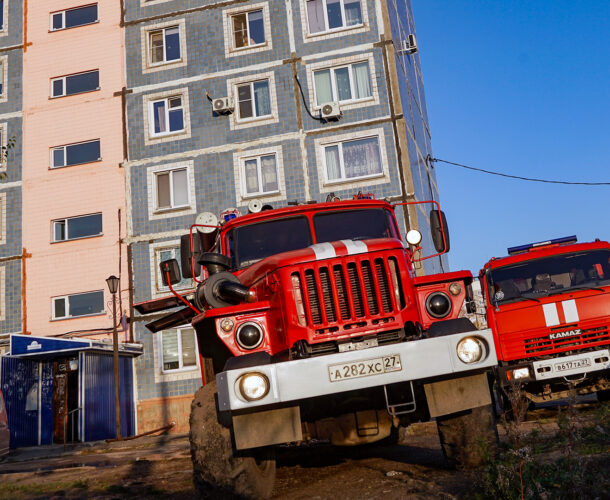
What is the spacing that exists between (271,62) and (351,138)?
440cm

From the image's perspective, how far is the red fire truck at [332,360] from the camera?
527 cm

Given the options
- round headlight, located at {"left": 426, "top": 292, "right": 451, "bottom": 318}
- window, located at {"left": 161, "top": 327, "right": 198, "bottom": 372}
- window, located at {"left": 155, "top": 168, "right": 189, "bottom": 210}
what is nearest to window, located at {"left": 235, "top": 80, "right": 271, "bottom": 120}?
window, located at {"left": 155, "top": 168, "right": 189, "bottom": 210}

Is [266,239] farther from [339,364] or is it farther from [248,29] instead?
[248,29]

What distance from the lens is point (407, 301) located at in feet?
19.4

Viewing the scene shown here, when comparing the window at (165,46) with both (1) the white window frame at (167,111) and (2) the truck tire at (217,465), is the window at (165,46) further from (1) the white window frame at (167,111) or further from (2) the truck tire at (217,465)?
(2) the truck tire at (217,465)

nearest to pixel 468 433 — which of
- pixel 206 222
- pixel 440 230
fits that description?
pixel 440 230

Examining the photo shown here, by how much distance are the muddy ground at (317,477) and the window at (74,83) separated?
19.2 m

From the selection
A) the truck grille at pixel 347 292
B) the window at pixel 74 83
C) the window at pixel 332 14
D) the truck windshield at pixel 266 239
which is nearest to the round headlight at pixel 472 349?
the truck grille at pixel 347 292

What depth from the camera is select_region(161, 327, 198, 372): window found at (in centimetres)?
2295

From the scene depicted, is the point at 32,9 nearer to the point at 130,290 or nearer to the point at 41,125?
the point at 41,125

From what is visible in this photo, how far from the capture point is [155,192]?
970 inches

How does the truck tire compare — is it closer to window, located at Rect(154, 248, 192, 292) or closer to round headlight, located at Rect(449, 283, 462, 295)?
round headlight, located at Rect(449, 283, 462, 295)

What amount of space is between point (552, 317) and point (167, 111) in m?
18.5

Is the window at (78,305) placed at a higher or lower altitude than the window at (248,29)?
lower
